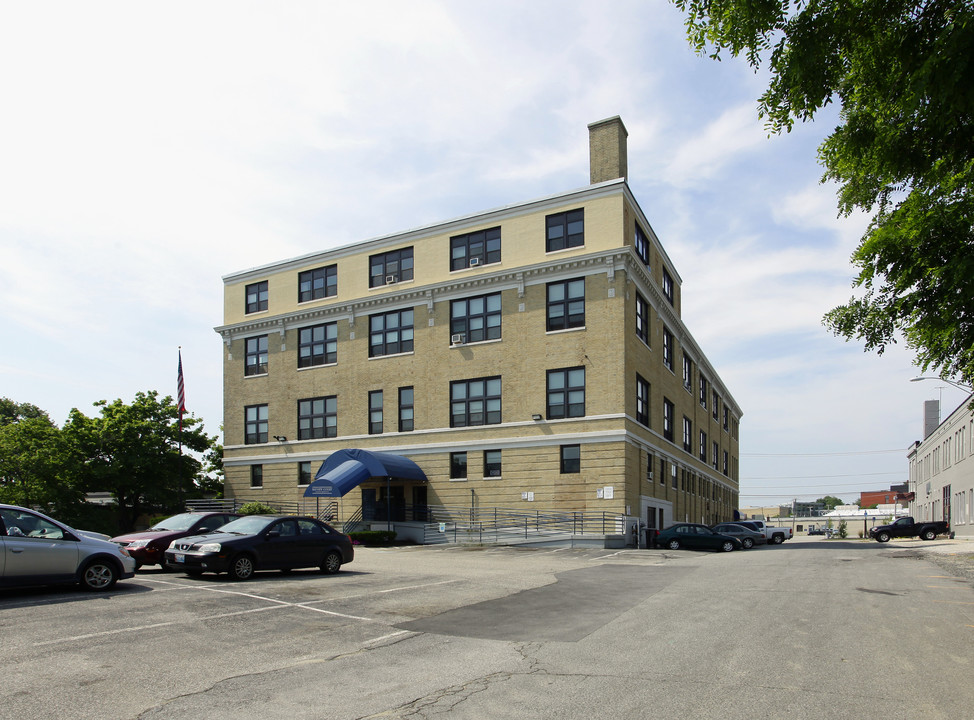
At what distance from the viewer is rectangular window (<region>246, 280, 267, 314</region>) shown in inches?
1886

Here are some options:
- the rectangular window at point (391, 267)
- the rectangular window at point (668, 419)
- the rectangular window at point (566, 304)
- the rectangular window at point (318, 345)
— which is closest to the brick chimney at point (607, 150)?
the rectangular window at point (566, 304)

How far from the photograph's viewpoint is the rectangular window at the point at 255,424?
46.7 meters

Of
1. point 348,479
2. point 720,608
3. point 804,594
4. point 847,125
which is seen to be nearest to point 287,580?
point 720,608

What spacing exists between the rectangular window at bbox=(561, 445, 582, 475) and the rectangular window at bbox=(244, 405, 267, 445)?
2032 cm

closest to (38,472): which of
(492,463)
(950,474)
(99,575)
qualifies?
(492,463)

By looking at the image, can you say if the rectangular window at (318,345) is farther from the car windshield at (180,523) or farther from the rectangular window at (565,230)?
the car windshield at (180,523)

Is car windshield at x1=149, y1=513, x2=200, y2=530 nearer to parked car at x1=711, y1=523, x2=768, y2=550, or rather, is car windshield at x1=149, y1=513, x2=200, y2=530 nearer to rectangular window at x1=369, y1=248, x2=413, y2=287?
rectangular window at x1=369, y1=248, x2=413, y2=287

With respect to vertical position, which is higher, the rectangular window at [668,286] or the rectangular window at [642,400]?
the rectangular window at [668,286]

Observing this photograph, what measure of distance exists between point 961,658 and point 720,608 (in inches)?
170

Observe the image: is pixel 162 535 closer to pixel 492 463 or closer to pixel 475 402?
Answer: pixel 492 463

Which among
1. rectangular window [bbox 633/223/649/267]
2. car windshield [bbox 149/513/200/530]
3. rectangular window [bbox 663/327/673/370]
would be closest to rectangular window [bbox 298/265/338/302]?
rectangular window [bbox 633/223/649/267]

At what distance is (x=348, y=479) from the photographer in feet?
120

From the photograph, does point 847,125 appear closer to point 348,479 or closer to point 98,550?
point 98,550

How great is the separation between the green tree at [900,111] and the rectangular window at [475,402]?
90.7 feet
